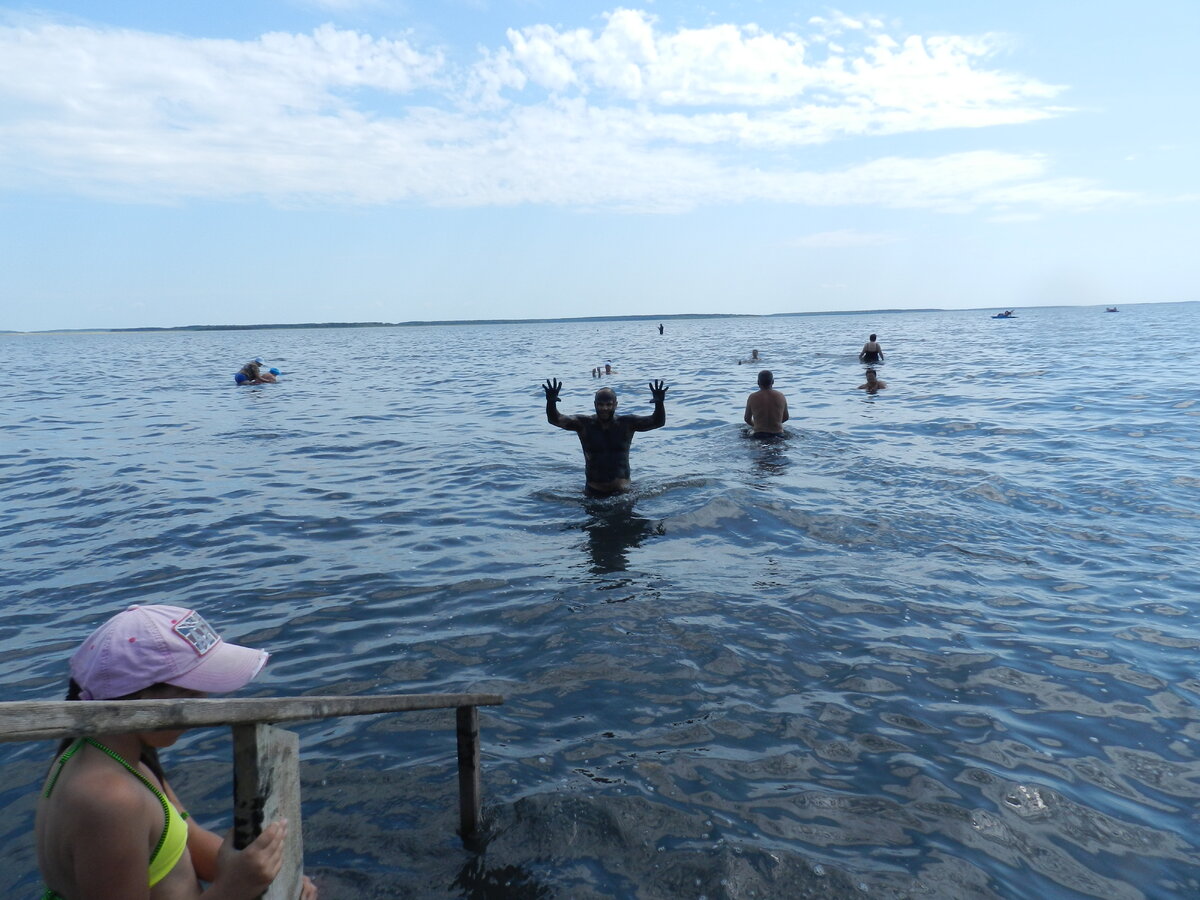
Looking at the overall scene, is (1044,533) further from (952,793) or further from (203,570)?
(203,570)

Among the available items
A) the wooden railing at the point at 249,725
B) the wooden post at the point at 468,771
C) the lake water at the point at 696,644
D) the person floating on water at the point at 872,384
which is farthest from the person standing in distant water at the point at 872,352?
the wooden railing at the point at 249,725

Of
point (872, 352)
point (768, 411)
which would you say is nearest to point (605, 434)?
point (768, 411)

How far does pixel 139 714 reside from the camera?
1783mm

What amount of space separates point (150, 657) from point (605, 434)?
9397 millimetres

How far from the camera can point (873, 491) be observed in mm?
11883

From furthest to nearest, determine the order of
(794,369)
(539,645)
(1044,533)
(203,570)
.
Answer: (794,369) < (1044,533) < (203,570) < (539,645)

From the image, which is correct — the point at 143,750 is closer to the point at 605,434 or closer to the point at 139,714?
the point at 139,714

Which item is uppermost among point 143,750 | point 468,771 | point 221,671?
point 221,671

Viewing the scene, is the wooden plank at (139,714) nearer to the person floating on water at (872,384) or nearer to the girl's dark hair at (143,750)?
the girl's dark hair at (143,750)

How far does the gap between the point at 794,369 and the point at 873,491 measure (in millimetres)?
24728

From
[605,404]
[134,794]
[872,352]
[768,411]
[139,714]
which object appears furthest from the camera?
[872,352]

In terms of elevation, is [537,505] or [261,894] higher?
[261,894]

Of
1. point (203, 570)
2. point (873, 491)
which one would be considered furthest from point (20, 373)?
point (873, 491)

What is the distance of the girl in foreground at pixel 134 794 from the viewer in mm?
2049
